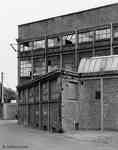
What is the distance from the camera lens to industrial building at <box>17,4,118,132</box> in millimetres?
24625

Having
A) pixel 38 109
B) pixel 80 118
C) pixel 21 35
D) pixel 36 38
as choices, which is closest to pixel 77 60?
pixel 36 38

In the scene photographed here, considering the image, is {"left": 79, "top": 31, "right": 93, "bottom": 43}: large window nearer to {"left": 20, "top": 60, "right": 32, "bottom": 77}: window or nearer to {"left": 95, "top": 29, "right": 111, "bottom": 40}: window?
{"left": 95, "top": 29, "right": 111, "bottom": 40}: window

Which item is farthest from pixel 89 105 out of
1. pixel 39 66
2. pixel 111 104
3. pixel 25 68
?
pixel 25 68

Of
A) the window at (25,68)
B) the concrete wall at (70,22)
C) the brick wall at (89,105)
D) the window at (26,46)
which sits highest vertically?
the concrete wall at (70,22)

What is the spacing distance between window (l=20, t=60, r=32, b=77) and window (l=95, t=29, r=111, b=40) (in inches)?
532

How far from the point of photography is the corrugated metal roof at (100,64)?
26.9 meters

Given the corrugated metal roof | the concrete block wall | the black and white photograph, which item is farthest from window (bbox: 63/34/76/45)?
the concrete block wall

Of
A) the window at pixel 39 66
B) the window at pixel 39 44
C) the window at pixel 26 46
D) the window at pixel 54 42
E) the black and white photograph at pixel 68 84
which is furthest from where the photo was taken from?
the window at pixel 26 46

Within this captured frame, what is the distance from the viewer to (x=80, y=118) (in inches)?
1015

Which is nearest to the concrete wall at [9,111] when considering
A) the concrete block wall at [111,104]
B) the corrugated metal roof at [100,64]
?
the corrugated metal roof at [100,64]

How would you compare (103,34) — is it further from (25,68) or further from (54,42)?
(25,68)

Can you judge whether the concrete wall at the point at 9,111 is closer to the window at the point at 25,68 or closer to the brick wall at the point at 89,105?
the window at the point at 25,68

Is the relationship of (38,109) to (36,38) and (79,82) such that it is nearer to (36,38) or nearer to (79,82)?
(79,82)

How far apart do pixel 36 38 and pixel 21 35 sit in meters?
3.71
